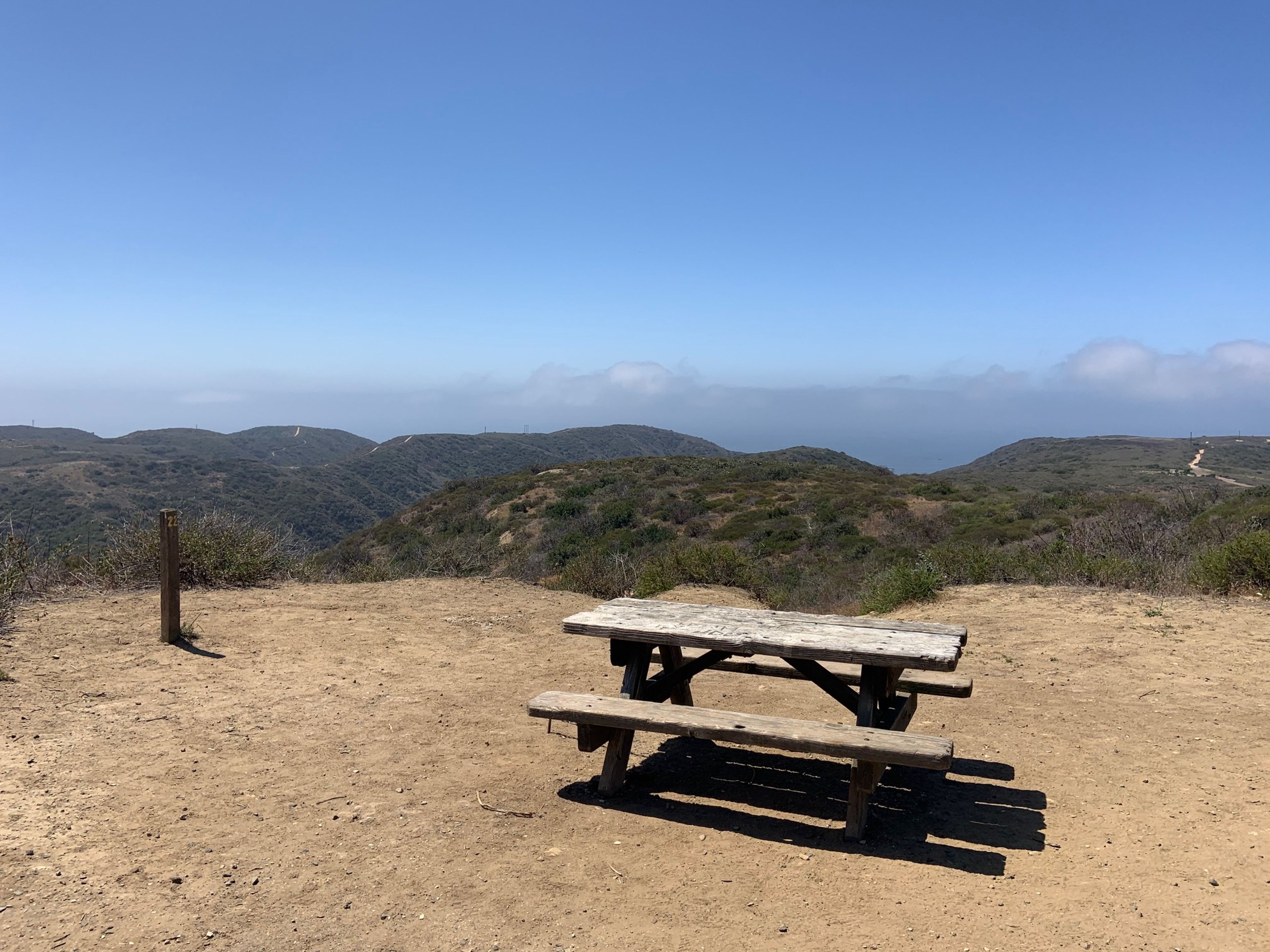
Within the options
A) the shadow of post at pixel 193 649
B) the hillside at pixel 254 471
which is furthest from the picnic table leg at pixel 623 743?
the hillside at pixel 254 471

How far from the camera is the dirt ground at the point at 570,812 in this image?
3043 millimetres

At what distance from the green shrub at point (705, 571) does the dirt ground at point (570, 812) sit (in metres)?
3.79

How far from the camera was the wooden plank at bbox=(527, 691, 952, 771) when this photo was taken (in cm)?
363

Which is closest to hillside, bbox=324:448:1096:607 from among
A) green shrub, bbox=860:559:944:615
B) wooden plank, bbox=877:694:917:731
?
green shrub, bbox=860:559:944:615

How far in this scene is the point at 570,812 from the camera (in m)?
4.16

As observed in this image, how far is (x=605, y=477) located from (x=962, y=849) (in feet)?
88.0

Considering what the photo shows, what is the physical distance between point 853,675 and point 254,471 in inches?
2490

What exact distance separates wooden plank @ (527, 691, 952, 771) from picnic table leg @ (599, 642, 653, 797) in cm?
14

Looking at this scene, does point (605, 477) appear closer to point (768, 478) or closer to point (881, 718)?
point (768, 478)

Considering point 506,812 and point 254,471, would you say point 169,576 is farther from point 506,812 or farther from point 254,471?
point 254,471

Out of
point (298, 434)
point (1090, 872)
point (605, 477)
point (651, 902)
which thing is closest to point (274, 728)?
point (651, 902)

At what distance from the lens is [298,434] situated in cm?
13188

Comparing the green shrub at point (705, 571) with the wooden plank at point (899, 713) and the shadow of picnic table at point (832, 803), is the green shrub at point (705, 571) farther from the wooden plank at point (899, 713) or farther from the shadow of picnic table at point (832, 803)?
the wooden plank at point (899, 713)

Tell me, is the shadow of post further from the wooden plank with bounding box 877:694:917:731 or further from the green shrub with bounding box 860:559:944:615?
the green shrub with bounding box 860:559:944:615
